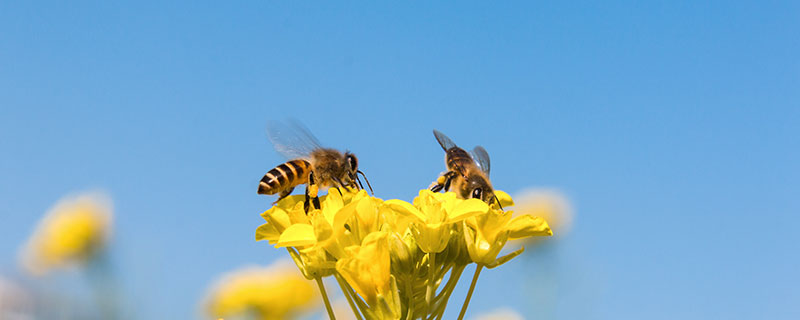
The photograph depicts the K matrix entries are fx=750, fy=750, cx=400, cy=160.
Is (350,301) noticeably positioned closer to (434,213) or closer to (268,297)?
(434,213)

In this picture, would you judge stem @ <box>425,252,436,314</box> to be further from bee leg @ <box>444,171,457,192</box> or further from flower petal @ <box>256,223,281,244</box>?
bee leg @ <box>444,171,457,192</box>

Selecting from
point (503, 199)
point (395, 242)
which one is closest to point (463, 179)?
point (503, 199)

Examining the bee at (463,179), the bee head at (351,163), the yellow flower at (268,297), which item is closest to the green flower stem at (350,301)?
the bee at (463,179)

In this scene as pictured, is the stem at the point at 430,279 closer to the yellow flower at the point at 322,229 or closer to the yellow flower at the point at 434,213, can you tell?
the yellow flower at the point at 434,213

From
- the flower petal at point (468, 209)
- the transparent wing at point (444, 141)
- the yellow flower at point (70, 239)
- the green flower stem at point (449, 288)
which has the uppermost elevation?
the yellow flower at point (70, 239)

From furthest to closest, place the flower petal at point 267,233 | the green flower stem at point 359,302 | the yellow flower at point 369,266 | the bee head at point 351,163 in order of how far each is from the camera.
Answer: the bee head at point 351,163 < the flower petal at point 267,233 < the green flower stem at point 359,302 < the yellow flower at point 369,266

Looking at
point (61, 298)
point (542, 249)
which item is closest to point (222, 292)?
point (61, 298)

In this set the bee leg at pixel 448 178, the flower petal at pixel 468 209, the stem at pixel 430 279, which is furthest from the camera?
the bee leg at pixel 448 178
